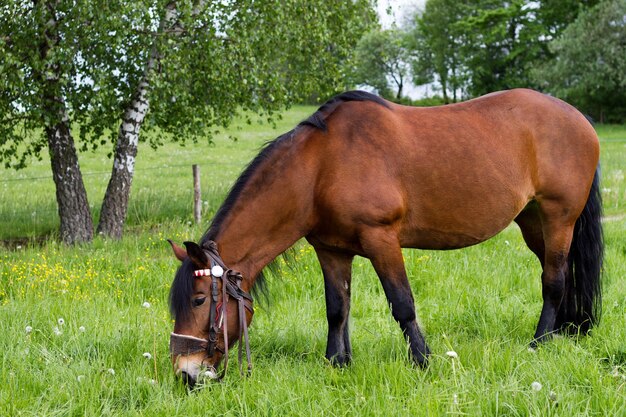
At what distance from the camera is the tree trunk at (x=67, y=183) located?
9484mm

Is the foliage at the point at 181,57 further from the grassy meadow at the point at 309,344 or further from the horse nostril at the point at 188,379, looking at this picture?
the horse nostril at the point at 188,379

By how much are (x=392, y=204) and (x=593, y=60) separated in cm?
3601

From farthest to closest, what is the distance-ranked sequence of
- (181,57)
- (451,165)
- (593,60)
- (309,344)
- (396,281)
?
(593,60) → (181,57) → (309,344) → (451,165) → (396,281)

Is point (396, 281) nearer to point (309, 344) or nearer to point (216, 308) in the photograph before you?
point (309, 344)

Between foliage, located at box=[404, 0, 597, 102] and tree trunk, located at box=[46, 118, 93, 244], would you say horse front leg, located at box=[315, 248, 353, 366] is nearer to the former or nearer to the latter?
tree trunk, located at box=[46, 118, 93, 244]

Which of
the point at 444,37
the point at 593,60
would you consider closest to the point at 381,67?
the point at 444,37

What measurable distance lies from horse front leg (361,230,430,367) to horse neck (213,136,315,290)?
0.47 metres

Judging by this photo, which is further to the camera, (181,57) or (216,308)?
(181,57)

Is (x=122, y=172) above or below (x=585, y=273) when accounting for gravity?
above

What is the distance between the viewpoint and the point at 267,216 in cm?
423

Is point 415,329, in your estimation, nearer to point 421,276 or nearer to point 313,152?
point 313,152

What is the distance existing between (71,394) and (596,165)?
4.40 m

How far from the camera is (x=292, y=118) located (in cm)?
4134

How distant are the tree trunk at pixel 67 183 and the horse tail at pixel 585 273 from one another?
22.4ft
